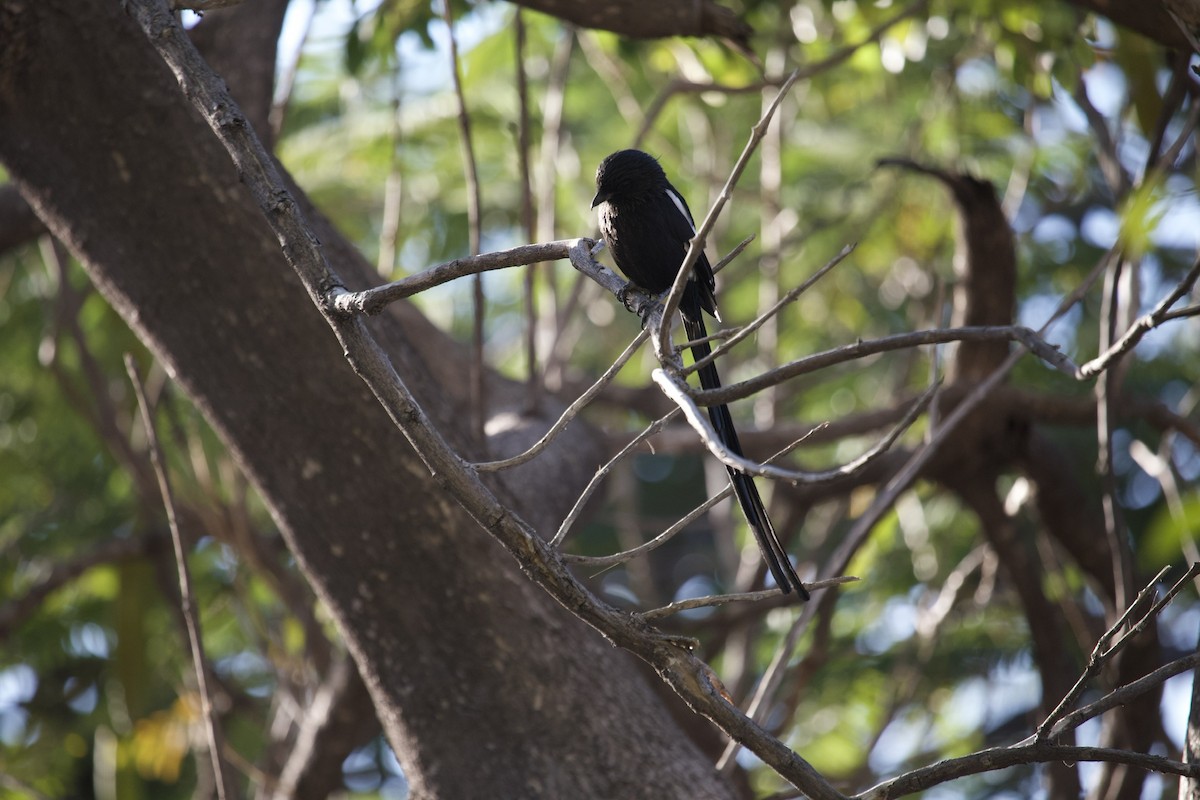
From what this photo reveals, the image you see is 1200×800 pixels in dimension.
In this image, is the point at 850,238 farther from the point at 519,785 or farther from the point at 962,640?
the point at 519,785

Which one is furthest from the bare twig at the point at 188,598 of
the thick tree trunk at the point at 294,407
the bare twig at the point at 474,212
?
the bare twig at the point at 474,212

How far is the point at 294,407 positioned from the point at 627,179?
105 cm

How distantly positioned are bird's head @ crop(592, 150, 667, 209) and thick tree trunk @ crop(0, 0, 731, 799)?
34.5 inches

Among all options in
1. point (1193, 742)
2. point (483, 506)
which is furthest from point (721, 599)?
point (1193, 742)

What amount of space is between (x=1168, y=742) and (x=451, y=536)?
2.77 m

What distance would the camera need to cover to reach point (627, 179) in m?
2.77

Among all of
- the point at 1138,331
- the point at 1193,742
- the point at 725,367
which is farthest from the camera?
the point at 725,367

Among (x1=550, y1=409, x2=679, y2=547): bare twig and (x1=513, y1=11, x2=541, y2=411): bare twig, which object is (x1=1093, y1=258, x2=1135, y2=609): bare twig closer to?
(x1=513, y1=11, x2=541, y2=411): bare twig

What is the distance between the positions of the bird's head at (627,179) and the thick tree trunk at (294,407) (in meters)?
0.88

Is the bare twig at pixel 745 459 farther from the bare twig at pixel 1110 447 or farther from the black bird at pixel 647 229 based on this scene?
the bare twig at pixel 1110 447

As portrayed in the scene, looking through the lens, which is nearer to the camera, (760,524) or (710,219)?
(710,219)

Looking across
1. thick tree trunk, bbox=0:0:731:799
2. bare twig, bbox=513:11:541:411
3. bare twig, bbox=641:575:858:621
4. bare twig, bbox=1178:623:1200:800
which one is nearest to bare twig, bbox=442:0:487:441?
bare twig, bbox=513:11:541:411

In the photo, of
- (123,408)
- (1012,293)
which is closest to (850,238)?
(1012,293)

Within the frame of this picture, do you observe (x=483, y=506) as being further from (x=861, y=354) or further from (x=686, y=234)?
(x=686, y=234)
